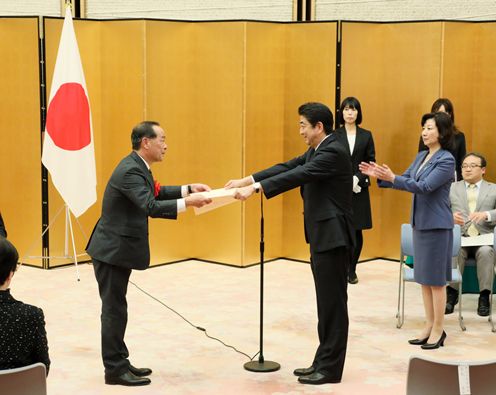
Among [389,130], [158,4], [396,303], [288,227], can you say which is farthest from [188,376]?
[158,4]

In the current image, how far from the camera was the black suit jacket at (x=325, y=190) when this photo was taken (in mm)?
4828

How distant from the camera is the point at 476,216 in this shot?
261 inches

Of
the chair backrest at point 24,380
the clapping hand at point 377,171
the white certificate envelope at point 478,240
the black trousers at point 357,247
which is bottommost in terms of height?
the black trousers at point 357,247

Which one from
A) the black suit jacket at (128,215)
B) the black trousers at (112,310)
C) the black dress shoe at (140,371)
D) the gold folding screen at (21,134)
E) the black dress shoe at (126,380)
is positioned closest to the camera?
the black suit jacket at (128,215)

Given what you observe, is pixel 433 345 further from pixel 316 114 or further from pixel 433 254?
pixel 316 114

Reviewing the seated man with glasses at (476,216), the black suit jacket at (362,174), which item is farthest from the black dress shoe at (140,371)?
the black suit jacket at (362,174)

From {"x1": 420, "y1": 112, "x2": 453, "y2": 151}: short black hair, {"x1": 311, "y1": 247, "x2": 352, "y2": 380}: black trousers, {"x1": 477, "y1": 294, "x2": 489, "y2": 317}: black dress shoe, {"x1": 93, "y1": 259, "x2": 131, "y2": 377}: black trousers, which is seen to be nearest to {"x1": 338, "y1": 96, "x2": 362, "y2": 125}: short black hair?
{"x1": 477, "y1": 294, "x2": 489, "y2": 317}: black dress shoe

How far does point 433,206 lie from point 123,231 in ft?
6.69

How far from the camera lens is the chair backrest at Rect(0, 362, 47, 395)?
9.73ft

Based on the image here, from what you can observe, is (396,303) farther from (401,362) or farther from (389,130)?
(389,130)

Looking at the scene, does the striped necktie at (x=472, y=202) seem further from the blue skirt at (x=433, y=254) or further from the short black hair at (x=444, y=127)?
the short black hair at (x=444, y=127)

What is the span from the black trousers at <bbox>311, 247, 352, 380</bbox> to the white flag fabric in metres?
3.37

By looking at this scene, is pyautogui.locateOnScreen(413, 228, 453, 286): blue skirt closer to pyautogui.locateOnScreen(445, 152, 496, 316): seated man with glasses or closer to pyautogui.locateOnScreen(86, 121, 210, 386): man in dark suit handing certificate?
pyautogui.locateOnScreen(445, 152, 496, 316): seated man with glasses

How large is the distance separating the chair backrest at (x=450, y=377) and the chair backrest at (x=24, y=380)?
4.24 ft
